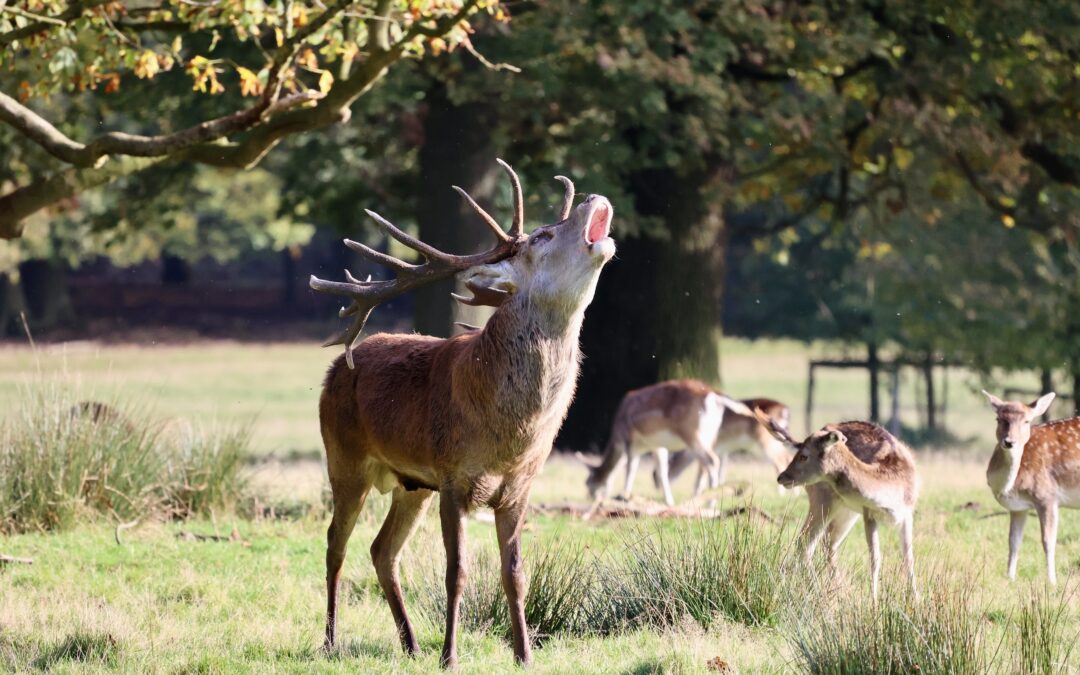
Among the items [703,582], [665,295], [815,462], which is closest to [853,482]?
[815,462]

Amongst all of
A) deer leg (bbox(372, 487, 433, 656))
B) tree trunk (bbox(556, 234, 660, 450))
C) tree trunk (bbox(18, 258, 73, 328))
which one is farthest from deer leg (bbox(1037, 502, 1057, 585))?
tree trunk (bbox(18, 258, 73, 328))

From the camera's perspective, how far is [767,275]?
38.6 m

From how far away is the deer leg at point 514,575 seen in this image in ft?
23.8

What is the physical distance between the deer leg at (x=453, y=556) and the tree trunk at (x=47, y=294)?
4170cm

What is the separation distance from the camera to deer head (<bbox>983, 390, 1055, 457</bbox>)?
9.69 metres

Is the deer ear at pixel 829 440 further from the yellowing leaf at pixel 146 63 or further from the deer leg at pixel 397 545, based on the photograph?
the yellowing leaf at pixel 146 63

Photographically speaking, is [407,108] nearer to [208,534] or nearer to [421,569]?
[208,534]

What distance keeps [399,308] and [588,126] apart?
36245mm

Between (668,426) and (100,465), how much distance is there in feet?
20.3

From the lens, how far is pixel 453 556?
7.28 meters

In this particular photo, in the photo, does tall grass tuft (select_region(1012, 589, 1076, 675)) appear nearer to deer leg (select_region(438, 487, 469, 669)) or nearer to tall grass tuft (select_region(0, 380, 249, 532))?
deer leg (select_region(438, 487, 469, 669))

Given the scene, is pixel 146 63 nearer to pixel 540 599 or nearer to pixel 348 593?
pixel 348 593

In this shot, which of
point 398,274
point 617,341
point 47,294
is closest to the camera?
point 398,274

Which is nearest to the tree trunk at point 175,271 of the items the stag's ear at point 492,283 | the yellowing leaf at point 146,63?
the yellowing leaf at point 146,63
